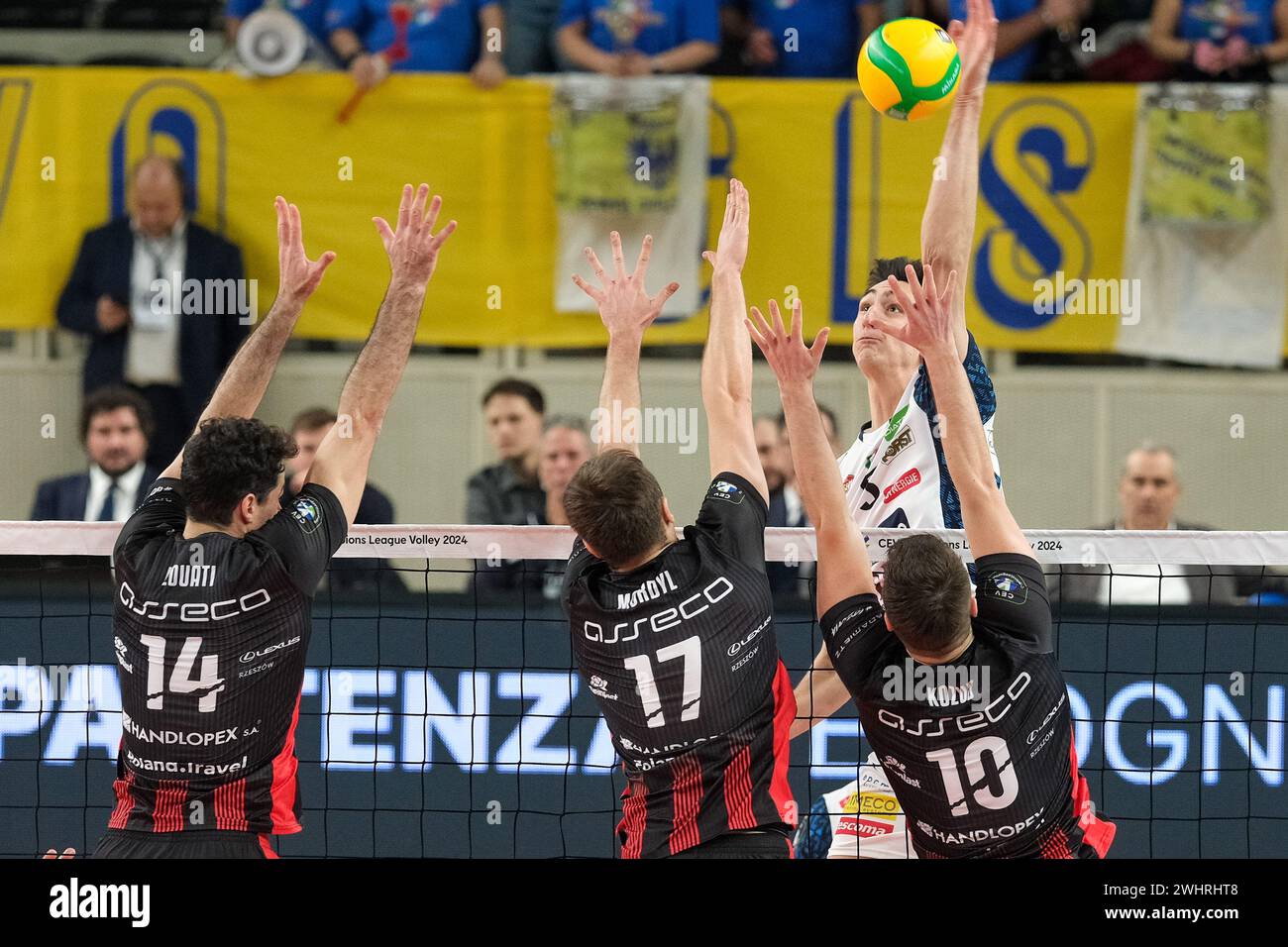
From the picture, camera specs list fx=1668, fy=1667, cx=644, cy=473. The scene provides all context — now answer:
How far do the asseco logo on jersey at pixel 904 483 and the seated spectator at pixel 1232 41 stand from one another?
5.22 meters

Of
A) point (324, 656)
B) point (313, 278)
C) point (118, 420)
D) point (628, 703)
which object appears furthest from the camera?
point (118, 420)

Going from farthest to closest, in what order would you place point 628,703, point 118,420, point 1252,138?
point 1252,138 → point 118,420 → point 628,703

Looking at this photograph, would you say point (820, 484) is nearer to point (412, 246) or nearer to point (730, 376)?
point (730, 376)

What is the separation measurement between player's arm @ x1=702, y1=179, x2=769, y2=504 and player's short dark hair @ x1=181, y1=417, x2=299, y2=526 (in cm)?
140

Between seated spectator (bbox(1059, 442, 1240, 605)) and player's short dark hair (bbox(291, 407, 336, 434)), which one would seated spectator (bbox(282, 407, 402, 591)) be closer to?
→ player's short dark hair (bbox(291, 407, 336, 434))

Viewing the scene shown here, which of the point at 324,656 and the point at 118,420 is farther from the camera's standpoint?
the point at 118,420

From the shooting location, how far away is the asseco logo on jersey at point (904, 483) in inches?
248

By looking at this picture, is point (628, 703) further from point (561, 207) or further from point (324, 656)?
point (561, 207)

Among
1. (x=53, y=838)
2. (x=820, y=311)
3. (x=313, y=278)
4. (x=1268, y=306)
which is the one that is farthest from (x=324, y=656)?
(x=1268, y=306)

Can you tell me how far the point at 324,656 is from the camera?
26.3 feet

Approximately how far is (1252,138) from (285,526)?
23.6ft

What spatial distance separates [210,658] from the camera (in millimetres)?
5121

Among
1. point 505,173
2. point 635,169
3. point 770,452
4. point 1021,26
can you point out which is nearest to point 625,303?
point 770,452
